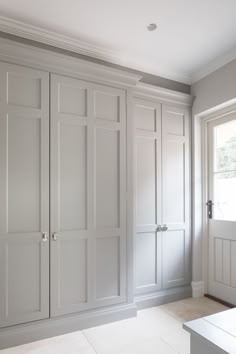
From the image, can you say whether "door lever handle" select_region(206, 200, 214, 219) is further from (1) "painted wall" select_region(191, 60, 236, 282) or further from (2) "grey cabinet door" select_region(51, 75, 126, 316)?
(2) "grey cabinet door" select_region(51, 75, 126, 316)

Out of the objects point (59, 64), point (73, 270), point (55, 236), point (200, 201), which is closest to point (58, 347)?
point (73, 270)

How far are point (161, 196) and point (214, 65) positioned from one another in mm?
1581

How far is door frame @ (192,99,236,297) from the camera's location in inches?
125

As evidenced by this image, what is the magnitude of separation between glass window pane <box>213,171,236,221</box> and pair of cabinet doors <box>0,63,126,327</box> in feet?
4.04

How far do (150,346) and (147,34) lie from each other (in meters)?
2.71

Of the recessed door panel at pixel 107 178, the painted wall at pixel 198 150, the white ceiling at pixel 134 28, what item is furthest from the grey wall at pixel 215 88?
the recessed door panel at pixel 107 178

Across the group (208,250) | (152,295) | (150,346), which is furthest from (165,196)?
(150,346)

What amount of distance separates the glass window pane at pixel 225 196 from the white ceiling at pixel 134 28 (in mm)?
1252

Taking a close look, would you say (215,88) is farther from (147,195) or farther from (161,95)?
(147,195)

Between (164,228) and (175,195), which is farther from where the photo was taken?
(175,195)

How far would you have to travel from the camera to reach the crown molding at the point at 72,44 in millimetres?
2232

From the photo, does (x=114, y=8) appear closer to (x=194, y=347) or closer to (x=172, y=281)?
(x=194, y=347)

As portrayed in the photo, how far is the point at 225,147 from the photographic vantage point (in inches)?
119

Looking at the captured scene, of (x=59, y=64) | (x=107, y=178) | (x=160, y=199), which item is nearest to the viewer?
(x=59, y=64)
